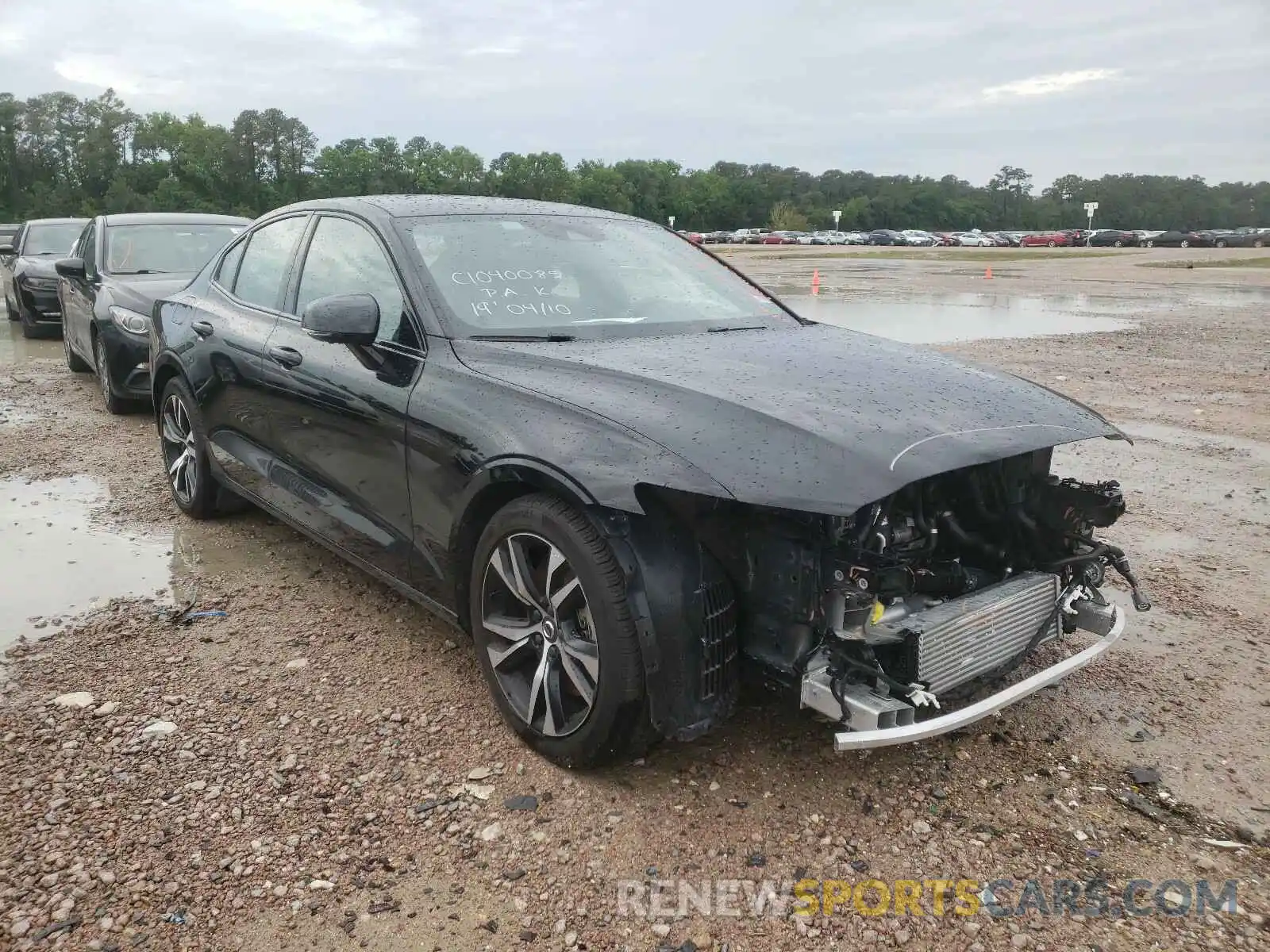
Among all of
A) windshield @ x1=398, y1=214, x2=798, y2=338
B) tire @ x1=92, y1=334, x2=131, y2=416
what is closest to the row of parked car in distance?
tire @ x1=92, y1=334, x2=131, y2=416

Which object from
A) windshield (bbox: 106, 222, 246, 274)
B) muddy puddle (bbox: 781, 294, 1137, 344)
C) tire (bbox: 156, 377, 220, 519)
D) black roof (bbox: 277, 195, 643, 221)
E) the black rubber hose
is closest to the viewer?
the black rubber hose

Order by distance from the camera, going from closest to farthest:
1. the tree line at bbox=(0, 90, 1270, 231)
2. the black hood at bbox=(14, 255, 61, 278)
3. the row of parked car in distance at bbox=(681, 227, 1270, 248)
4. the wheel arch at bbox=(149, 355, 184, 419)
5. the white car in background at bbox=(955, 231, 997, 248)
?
the wheel arch at bbox=(149, 355, 184, 419) < the black hood at bbox=(14, 255, 61, 278) < the row of parked car in distance at bbox=(681, 227, 1270, 248) < the white car in background at bbox=(955, 231, 997, 248) < the tree line at bbox=(0, 90, 1270, 231)

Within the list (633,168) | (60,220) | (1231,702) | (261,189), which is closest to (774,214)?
(633,168)

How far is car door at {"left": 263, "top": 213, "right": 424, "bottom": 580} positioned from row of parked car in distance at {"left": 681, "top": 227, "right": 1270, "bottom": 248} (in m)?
70.1

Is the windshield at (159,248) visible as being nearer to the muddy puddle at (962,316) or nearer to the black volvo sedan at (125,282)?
the black volvo sedan at (125,282)

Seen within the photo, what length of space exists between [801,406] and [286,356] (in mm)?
2385

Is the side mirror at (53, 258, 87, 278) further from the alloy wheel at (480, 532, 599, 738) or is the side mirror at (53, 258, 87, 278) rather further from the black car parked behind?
the alloy wheel at (480, 532, 599, 738)

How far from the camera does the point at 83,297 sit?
8.95 metres

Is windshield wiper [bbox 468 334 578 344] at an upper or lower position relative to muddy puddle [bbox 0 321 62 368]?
upper

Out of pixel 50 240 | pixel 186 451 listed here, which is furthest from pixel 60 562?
pixel 50 240

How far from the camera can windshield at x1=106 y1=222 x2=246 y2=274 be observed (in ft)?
28.9

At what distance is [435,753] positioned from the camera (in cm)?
314

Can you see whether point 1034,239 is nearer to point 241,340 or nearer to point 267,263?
point 267,263

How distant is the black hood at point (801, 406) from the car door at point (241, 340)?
5.13ft
